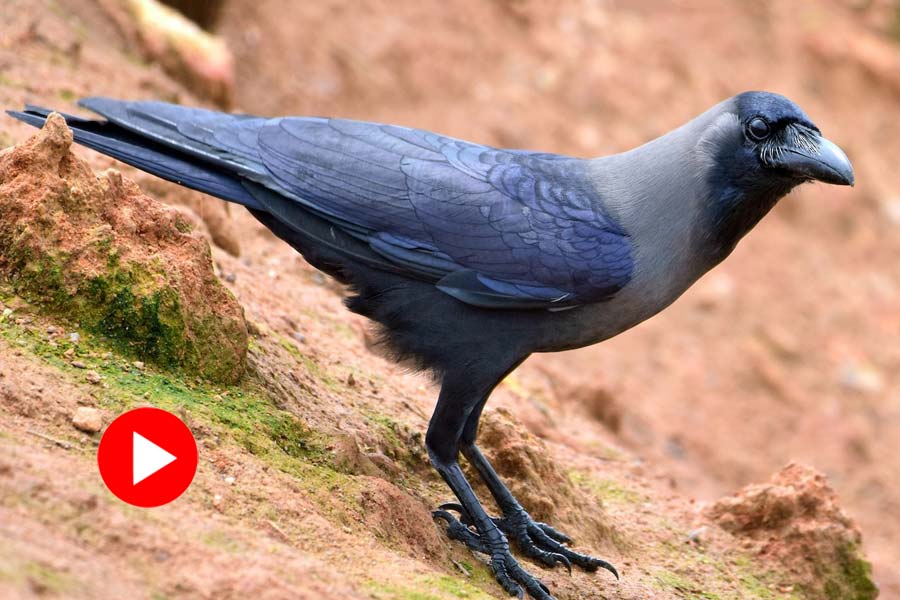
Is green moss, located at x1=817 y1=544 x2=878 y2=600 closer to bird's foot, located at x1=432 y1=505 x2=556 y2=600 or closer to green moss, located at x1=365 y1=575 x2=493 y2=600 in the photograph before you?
bird's foot, located at x1=432 y1=505 x2=556 y2=600

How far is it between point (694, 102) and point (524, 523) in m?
8.50

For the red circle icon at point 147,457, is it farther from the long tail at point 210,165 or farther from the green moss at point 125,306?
the long tail at point 210,165

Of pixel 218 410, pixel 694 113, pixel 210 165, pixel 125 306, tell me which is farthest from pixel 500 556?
pixel 694 113

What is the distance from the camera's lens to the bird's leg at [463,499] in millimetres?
4285

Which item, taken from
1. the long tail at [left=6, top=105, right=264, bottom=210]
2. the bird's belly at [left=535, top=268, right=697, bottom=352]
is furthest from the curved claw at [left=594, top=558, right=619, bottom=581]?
the long tail at [left=6, top=105, right=264, bottom=210]

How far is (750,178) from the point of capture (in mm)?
4371

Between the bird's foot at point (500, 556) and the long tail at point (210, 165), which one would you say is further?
the long tail at point (210, 165)

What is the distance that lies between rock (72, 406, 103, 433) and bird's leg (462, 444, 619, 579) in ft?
5.50

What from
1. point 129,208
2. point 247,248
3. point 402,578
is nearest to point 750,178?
point 402,578

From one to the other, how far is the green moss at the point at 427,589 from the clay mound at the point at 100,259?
3.87 feet

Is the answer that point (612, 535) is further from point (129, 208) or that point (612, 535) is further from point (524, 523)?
point (129, 208)

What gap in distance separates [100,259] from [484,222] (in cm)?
147

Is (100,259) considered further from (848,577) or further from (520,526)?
(848,577)

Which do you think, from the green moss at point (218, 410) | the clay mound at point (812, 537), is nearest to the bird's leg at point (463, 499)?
the green moss at point (218, 410)
